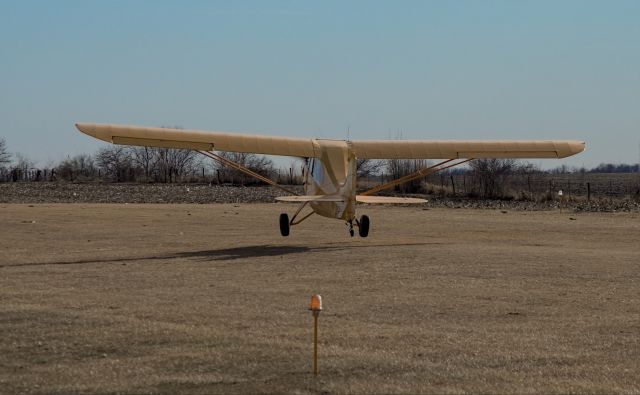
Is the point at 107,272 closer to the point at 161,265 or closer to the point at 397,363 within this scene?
the point at 161,265

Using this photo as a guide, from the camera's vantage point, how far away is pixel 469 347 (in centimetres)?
1044

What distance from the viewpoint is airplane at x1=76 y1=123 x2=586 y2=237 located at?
78.2 ft

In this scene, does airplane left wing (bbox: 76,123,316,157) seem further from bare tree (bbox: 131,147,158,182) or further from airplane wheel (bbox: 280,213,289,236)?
bare tree (bbox: 131,147,158,182)

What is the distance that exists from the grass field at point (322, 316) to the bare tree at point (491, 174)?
28.6m

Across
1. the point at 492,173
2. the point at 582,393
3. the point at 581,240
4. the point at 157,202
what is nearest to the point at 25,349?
the point at 582,393

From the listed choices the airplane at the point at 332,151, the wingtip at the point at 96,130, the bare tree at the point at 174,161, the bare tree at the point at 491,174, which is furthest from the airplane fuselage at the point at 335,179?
the bare tree at the point at 174,161

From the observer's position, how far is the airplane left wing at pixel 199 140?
76.2ft

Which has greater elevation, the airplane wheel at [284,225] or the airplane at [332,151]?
the airplane at [332,151]

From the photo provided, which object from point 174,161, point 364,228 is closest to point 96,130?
point 364,228

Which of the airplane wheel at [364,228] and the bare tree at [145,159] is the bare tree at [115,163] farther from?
the airplane wheel at [364,228]

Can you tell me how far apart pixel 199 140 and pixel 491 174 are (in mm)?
33003

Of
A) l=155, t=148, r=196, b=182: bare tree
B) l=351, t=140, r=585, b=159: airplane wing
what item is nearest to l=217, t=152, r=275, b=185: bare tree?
l=155, t=148, r=196, b=182: bare tree

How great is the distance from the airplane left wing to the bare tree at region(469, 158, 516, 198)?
28.3m

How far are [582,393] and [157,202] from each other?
43.3 meters
